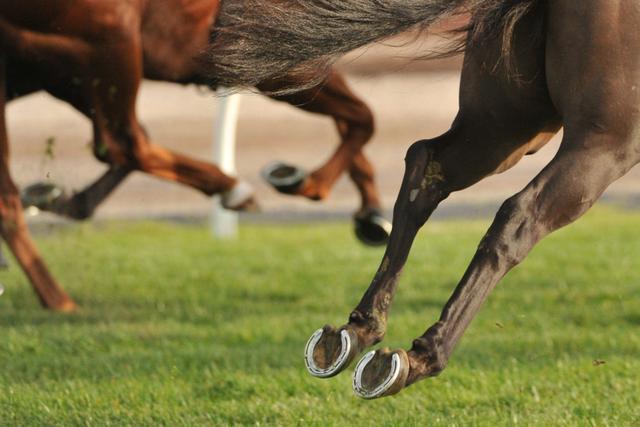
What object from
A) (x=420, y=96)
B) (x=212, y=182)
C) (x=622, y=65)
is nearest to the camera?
(x=622, y=65)

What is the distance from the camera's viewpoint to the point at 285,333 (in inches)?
222

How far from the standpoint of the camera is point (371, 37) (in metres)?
3.67

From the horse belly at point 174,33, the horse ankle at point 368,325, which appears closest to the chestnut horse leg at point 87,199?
the horse belly at point 174,33

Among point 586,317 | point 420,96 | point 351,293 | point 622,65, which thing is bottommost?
point 420,96

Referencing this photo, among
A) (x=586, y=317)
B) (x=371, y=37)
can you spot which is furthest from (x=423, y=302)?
(x=371, y=37)

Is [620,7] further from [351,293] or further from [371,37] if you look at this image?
[351,293]

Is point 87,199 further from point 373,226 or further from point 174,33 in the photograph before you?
point 373,226

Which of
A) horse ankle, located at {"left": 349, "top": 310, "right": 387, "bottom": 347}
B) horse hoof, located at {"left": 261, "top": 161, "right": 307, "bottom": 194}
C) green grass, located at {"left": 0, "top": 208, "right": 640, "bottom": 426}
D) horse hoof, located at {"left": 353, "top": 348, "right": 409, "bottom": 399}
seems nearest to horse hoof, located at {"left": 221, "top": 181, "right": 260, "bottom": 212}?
horse hoof, located at {"left": 261, "top": 161, "right": 307, "bottom": 194}

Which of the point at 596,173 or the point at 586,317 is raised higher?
the point at 596,173

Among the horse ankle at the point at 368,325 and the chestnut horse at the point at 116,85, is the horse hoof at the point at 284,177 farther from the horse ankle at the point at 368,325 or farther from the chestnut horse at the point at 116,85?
the horse ankle at the point at 368,325

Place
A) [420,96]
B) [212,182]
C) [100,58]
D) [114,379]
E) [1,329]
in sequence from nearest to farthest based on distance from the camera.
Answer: [114,379] → [100,58] → [1,329] → [212,182] → [420,96]

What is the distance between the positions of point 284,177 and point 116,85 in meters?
1.36

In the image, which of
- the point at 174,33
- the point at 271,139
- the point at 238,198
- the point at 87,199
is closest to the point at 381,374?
the point at 174,33

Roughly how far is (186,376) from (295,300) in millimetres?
1985
